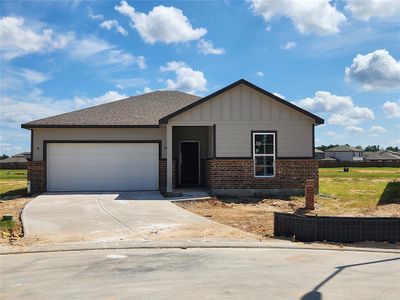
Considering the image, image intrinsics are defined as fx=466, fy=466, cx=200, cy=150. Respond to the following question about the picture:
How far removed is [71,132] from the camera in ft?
71.1

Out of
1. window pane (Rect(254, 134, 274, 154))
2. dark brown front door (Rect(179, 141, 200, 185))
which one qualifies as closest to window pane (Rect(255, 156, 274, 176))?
window pane (Rect(254, 134, 274, 154))

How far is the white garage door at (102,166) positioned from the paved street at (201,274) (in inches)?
485

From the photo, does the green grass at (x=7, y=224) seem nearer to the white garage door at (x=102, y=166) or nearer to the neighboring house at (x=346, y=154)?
the white garage door at (x=102, y=166)

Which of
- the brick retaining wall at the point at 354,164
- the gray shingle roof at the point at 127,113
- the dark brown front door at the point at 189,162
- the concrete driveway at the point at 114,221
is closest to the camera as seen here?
the concrete driveway at the point at 114,221

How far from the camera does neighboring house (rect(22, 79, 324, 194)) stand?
19953 millimetres

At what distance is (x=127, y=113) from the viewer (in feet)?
76.5

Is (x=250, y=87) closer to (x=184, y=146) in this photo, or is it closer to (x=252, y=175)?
(x=252, y=175)

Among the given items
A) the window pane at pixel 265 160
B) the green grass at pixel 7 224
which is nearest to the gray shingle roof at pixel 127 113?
the window pane at pixel 265 160

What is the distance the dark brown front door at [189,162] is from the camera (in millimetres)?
23828

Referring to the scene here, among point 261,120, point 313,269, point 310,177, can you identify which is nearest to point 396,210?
point 310,177

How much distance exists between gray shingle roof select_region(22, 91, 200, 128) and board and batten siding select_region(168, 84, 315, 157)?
280 cm

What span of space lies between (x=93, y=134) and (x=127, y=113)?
93.5 inches

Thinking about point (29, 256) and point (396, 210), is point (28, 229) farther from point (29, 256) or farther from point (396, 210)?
point (396, 210)

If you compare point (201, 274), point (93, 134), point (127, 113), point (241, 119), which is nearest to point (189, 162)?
point (127, 113)
